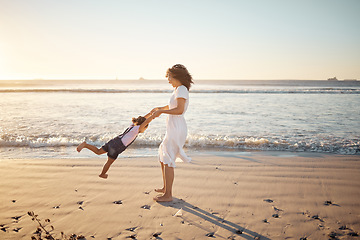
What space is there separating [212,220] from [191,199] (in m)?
0.67

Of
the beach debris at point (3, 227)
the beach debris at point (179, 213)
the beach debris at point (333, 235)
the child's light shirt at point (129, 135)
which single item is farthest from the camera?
the child's light shirt at point (129, 135)

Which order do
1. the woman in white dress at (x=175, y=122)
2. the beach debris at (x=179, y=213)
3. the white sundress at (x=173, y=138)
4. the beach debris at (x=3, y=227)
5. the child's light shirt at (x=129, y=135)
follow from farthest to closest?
the child's light shirt at (x=129, y=135)
the white sundress at (x=173, y=138)
the woman in white dress at (x=175, y=122)
the beach debris at (x=179, y=213)
the beach debris at (x=3, y=227)

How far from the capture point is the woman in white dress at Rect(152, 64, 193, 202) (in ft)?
11.3

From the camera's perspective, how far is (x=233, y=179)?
4598mm

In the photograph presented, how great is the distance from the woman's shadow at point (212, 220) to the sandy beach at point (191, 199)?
0.01 m

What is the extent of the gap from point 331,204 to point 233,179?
1602mm

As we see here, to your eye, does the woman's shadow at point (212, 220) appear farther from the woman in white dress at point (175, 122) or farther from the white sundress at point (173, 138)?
the white sundress at point (173, 138)

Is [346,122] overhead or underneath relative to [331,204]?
overhead

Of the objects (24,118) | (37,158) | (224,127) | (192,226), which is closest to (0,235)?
(192,226)

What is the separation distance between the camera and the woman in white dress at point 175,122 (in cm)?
344

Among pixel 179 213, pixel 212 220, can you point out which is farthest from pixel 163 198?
pixel 212 220

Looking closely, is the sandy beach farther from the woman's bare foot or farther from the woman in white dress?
the woman in white dress

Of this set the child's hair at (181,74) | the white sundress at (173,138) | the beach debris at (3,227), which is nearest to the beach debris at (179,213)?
the white sundress at (173,138)

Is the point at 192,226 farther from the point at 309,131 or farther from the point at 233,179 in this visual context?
the point at 309,131
